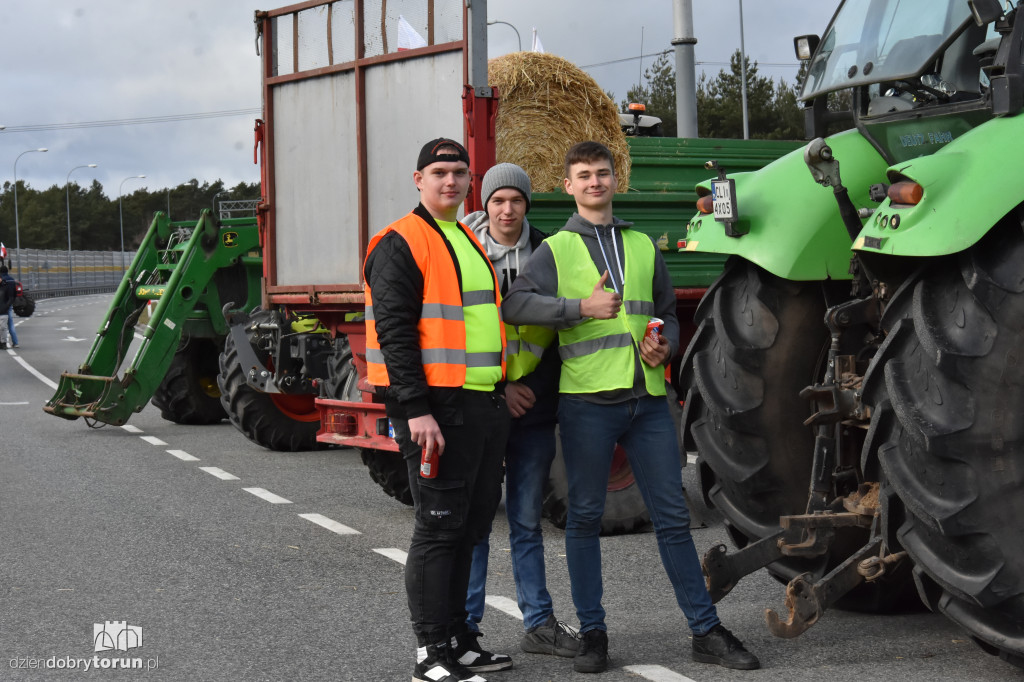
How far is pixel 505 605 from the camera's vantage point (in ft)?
19.5

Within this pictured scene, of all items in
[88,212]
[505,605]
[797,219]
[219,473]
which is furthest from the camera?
[88,212]

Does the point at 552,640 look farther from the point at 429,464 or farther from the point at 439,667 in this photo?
the point at 429,464

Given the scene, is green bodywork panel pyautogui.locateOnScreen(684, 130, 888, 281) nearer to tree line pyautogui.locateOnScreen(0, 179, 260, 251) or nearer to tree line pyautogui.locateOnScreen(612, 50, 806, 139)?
tree line pyautogui.locateOnScreen(612, 50, 806, 139)

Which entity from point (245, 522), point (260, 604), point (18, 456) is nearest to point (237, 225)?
point (18, 456)

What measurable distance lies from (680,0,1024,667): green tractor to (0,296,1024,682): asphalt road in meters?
0.33

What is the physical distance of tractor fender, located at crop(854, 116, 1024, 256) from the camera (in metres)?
4.03

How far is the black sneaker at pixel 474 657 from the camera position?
4898 millimetres

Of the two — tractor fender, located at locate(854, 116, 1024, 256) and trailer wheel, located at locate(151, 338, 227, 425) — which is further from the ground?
tractor fender, located at locate(854, 116, 1024, 256)

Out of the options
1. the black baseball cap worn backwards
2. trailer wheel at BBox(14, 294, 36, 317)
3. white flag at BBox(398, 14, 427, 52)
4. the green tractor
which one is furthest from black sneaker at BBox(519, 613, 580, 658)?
trailer wheel at BBox(14, 294, 36, 317)

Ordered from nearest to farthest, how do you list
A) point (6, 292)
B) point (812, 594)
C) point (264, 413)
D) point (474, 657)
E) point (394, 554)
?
point (812, 594)
point (474, 657)
point (394, 554)
point (264, 413)
point (6, 292)

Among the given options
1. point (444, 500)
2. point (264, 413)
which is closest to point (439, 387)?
point (444, 500)

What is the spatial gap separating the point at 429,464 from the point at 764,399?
128 centimetres

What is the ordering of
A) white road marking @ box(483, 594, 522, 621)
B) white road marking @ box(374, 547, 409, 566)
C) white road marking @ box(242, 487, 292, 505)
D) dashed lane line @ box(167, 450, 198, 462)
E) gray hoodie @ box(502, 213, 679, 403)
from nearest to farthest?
gray hoodie @ box(502, 213, 679, 403)
white road marking @ box(483, 594, 522, 621)
white road marking @ box(374, 547, 409, 566)
white road marking @ box(242, 487, 292, 505)
dashed lane line @ box(167, 450, 198, 462)

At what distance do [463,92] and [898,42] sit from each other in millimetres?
3205
